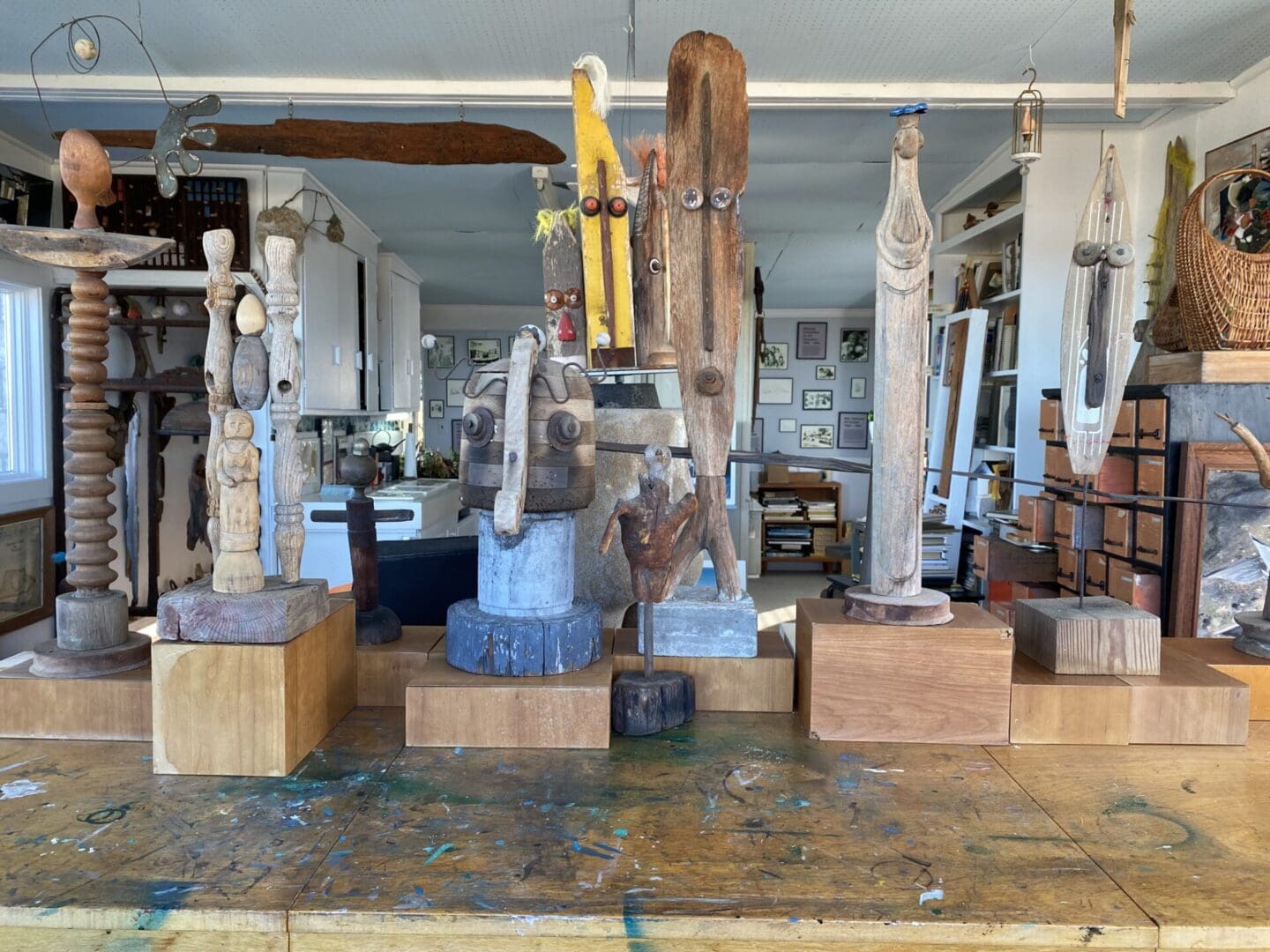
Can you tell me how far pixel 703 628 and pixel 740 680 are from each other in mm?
100

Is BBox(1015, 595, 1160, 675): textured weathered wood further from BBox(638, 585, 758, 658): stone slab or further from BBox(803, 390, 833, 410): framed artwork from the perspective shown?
BBox(803, 390, 833, 410): framed artwork

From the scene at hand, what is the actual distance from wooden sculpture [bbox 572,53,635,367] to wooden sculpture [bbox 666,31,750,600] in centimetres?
36

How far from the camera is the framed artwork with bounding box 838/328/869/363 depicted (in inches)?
366

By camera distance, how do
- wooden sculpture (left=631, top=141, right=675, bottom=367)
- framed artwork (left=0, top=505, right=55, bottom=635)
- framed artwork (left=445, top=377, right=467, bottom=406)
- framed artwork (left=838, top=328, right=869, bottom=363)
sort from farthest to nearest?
framed artwork (left=445, top=377, right=467, bottom=406) → framed artwork (left=838, top=328, right=869, bottom=363) → framed artwork (left=0, top=505, right=55, bottom=635) → wooden sculpture (left=631, top=141, right=675, bottom=367)

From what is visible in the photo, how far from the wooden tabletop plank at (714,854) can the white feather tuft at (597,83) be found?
1163 mm

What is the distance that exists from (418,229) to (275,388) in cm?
488

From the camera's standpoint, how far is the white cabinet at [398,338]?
6.16m

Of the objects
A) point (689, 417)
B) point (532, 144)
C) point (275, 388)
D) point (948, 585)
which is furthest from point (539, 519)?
point (948, 585)

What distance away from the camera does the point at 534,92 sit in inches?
128

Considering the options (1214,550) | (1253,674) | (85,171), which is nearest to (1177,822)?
(1253,674)

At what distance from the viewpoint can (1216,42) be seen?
2.84 metres

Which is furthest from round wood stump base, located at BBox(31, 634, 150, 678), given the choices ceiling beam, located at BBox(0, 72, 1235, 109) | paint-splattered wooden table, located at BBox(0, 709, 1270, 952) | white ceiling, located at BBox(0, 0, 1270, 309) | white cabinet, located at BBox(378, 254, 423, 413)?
white cabinet, located at BBox(378, 254, 423, 413)

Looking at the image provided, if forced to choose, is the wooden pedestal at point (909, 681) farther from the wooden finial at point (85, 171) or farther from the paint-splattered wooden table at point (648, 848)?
the wooden finial at point (85, 171)

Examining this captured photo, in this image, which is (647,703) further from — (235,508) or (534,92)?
(534,92)
